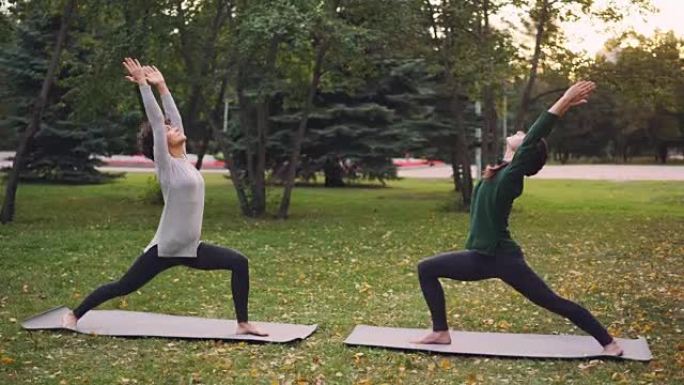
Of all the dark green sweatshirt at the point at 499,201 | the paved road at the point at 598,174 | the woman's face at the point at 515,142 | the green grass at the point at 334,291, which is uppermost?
the woman's face at the point at 515,142

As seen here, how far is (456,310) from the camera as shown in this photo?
870 cm

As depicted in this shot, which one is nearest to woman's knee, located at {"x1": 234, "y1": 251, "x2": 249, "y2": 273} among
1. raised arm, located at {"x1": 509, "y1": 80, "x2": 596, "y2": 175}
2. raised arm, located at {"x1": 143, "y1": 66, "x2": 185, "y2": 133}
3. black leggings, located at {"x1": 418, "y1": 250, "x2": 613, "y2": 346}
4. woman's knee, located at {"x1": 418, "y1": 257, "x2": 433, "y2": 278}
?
raised arm, located at {"x1": 143, "y1": 66, "x2": 185, "y2": 133}

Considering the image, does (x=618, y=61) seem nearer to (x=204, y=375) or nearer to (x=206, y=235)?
(x=206, y=235)

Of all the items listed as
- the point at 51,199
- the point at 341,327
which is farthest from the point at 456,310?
the point at 51,199

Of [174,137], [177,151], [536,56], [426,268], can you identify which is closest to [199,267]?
[177,151]

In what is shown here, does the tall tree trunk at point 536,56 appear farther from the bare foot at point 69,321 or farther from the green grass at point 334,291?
the bare foot at point 69,321

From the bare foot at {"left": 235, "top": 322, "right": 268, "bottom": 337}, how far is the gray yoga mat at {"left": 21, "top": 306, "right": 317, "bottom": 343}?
0.16ft

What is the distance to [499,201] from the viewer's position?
254 inches

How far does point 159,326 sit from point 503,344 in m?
2.99

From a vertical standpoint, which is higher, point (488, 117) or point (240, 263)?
point (488, 117)

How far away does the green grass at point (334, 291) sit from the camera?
6.23m

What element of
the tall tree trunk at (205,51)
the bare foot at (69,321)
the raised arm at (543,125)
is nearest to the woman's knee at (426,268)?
the raised arm at (543,125)

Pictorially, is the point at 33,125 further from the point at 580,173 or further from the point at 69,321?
the point at 580,173

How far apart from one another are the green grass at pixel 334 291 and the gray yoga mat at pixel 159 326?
16cm
